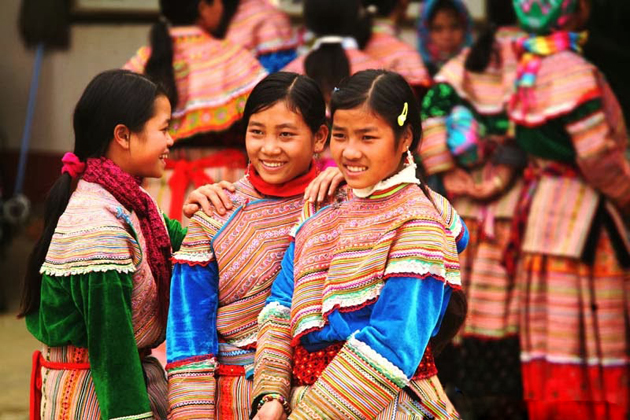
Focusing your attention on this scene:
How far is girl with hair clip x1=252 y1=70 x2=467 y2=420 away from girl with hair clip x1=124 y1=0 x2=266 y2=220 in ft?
6.58

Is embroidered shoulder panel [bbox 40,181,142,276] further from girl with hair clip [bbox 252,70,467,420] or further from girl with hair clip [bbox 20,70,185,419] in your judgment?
girl with hair clip [bbox 252,70,467,420]

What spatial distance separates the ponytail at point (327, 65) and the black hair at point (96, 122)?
5.80 ft

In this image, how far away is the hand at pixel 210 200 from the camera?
244 centimetres

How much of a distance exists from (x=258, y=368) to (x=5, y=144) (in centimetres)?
715

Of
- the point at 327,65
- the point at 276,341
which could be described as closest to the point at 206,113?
the point at 327,65

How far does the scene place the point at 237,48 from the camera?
14.5 ft

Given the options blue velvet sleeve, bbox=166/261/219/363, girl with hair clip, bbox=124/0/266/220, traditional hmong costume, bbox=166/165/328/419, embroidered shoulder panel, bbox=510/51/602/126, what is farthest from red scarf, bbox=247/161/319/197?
embroidered shoulder panel, bbox=510/51/602/126

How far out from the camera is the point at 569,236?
4.18 metres

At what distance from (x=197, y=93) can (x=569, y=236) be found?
181 cm

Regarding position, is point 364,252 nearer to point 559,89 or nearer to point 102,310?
point 102,310

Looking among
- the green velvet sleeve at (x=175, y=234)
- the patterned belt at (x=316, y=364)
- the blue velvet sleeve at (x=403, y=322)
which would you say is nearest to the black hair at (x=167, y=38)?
the green velvet sleeve at (x=175, y=234)

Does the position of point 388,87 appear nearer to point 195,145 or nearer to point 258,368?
point 258,368

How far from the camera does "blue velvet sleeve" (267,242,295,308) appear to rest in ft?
7.43

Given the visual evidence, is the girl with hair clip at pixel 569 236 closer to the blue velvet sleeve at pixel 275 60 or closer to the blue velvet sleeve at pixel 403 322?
the blue velvet sleeve at pixel 275 60
